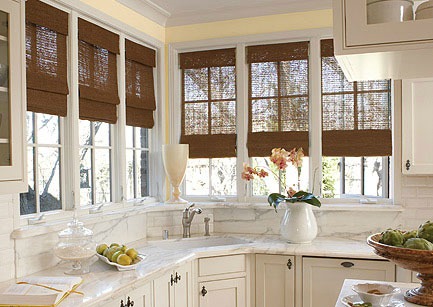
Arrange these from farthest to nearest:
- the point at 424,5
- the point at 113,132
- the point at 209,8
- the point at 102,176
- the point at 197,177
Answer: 1. the point at 197,177
2. the point at 209,8
3. the point at 113,132
4. the point at 102,176
5. the point at 424,5

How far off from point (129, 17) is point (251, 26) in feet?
3.36

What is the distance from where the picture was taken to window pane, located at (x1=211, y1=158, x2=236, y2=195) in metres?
3.99

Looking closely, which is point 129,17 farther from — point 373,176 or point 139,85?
point 373,176

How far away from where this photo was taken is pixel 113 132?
346 centimetres

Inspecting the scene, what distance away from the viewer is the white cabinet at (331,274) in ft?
9.99

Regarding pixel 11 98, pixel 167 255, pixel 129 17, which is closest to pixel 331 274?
pixel 167 255

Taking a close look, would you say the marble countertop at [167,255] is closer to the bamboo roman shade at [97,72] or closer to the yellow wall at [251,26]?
the bamboo roman shade at [97,72]

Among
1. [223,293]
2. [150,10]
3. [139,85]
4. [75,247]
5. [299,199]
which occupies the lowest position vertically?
[223,293]

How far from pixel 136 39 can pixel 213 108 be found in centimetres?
88

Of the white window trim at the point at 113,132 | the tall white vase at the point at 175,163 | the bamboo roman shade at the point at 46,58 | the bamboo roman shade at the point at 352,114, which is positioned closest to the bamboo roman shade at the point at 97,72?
the white window trim at the point at 113,132

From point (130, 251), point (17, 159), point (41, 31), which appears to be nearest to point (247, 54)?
point (41, 31)

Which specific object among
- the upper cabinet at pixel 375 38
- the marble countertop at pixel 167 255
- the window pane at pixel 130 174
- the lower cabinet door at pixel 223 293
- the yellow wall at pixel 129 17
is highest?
the yellow wall at pixel 129 17

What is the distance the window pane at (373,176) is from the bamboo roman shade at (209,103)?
1.10 meters

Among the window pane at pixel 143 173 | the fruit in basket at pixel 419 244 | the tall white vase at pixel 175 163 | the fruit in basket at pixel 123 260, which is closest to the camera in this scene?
the fruit in basket at pixel 419 244
